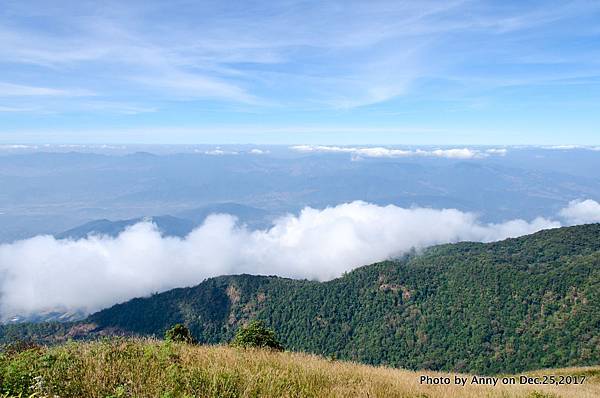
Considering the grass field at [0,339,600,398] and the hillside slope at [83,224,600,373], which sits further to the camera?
the hillside slope at [83,224,600,373]

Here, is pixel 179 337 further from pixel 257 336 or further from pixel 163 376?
pixel 257 336

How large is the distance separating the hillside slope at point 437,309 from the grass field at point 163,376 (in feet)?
311

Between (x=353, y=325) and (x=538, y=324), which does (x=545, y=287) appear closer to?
(x=538, y=324)

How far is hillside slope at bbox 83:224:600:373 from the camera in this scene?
101 meters

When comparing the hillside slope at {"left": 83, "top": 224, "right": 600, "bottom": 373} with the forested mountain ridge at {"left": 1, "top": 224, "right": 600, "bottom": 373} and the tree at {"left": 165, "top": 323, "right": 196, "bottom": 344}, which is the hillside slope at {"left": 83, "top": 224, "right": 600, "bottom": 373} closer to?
the forested mountain ridge at {"left": 1, "top": 224, "right": 600, "bottom": 373}

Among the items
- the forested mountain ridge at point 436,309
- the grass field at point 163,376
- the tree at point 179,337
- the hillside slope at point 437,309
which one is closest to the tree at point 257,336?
the tree at point 179,337

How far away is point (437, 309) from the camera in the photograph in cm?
13412

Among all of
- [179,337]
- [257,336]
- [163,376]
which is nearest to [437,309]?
[257,336]

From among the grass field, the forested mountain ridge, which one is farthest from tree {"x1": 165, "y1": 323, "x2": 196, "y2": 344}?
the forested mountain ridge

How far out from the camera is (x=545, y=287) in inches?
4550

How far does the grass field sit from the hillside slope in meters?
94.8

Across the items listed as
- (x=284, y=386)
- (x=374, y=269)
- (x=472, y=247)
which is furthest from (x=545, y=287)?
(x=284, y=386)

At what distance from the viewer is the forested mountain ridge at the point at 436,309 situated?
10144 cm

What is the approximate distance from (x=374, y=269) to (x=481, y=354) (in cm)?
6164
